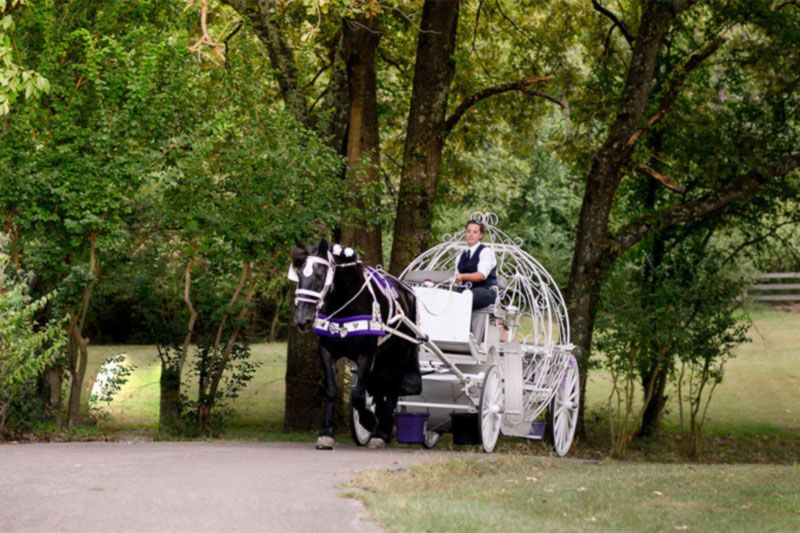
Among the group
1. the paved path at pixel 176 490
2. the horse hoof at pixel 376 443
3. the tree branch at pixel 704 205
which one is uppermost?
the tree branch at pixel 704 205

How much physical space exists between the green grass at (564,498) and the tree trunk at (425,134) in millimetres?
7912

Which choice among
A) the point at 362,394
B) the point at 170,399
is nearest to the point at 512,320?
the point at 362,394

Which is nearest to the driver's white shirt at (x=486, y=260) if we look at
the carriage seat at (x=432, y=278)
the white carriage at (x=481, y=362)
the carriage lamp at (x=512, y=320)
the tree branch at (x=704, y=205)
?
the white carriage at (x=481, y=362)

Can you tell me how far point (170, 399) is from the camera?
1872cm

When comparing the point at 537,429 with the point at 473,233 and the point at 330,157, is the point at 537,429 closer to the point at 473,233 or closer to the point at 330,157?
the point at 473,233

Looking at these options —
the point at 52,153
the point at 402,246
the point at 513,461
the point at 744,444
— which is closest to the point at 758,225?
the point at 744,444

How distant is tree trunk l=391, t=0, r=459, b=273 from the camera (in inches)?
827

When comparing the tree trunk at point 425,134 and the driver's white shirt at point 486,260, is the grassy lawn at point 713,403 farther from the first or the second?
the driver's white shirt at point 486,260

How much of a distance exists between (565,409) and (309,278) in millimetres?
6313

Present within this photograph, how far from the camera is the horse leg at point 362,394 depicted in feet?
47.1

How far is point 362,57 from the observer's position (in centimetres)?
2150

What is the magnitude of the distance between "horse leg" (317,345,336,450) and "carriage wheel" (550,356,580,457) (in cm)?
448

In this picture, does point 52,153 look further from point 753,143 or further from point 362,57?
point 753,143

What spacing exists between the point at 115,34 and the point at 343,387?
7.88 m
